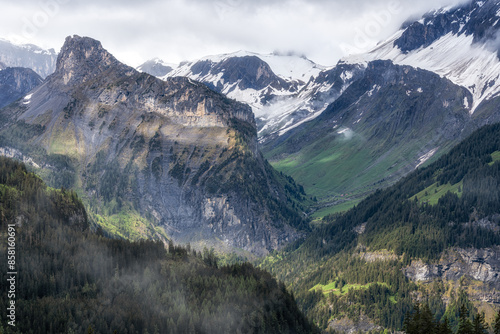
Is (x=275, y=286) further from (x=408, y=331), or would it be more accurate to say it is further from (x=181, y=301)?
(x=408, y=331)

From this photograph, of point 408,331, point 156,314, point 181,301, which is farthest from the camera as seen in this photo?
point 181,301

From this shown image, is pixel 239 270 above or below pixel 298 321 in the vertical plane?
above

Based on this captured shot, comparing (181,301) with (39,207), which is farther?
(39,207)

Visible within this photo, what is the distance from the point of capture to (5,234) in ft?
563

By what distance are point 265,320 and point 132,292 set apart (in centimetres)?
4560

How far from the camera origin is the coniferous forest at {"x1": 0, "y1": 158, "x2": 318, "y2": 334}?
139625 millimetres

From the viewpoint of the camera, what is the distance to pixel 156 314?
150 metres

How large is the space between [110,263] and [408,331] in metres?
109

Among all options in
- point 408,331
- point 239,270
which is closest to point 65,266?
point 239,270

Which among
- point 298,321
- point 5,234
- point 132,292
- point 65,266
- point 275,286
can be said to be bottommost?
point 298,321

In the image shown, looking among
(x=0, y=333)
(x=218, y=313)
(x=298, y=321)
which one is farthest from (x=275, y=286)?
(x=0, y=333)

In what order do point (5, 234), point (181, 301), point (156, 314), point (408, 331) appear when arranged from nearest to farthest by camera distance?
1. point (408, 331)
2. point (156, 314)
3. point (181, 301)
4. point (5, 234)

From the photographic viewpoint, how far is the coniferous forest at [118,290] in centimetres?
13962

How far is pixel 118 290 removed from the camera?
160 m
